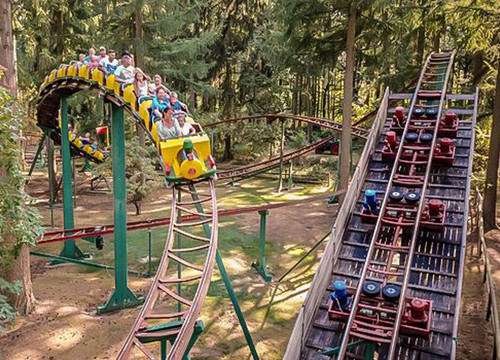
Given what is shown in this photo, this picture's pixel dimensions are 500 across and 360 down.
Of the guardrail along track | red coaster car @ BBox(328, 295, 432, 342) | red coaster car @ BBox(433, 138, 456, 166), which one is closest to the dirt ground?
the guardrail along track

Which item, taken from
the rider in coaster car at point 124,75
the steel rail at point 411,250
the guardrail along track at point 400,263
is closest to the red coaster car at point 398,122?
the guardrail along track at point 400,263

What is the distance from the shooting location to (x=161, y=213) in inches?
755

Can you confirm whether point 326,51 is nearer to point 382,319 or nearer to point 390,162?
point 390,162

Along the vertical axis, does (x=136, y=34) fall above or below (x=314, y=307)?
above

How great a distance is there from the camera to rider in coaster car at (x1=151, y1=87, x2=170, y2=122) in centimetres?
1060

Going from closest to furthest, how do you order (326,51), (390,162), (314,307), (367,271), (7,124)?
(7,124)
(314,307)
(367,271)
(390,162)
(326,51)

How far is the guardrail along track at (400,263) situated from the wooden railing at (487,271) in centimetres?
142

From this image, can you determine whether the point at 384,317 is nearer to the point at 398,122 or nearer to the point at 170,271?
the point at 398,122

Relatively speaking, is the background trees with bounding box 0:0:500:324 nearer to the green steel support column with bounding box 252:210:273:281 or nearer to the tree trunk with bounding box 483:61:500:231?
the tree trunk with bounding box 483:61:500:231

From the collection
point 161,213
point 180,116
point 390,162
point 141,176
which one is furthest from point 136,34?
point 390,162

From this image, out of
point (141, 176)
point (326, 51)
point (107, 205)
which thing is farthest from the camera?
point (107, 205)

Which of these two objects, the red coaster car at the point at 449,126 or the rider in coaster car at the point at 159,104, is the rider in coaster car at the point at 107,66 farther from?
the red coaster car at the point at 449,126

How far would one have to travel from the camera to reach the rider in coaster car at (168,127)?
34.2 feet

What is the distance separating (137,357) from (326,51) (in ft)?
41.1
